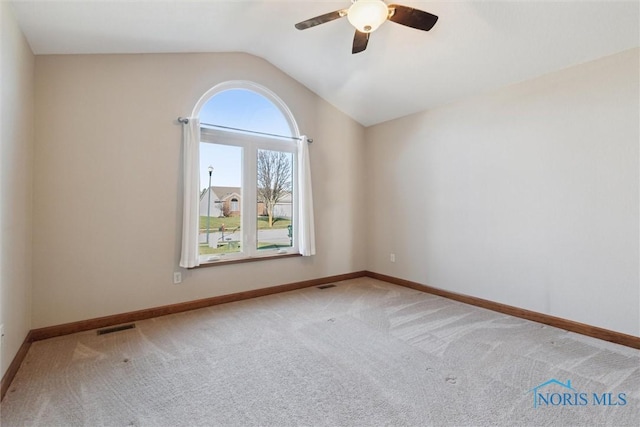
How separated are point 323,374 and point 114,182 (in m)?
2.59

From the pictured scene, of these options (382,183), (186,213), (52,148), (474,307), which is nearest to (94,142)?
(52,148)

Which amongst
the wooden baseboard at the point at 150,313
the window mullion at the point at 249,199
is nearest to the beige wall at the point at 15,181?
the wooden baseboard at the point at 150,313

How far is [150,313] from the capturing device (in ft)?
9.79

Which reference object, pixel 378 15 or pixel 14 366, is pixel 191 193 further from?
pixel 378 15

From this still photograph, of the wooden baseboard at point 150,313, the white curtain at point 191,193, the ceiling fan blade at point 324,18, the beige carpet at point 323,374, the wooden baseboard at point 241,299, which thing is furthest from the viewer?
the white curtain at point 191,193

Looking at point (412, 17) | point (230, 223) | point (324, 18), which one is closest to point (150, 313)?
point (230, 223)

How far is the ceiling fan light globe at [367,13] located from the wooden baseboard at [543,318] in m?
3.01

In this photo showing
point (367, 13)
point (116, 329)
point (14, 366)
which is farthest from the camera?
point (116, 329)

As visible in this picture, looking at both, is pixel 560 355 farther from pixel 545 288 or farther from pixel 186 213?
pixel 186 213

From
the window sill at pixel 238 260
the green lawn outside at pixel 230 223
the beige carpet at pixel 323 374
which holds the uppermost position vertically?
the green lawn outside at pixel 230 223

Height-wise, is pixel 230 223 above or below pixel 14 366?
above

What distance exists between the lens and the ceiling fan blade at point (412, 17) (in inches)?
81.0

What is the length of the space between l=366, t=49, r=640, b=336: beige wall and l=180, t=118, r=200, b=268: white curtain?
2726 millimetres

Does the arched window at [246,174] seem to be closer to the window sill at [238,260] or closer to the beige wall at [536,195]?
the window sill at [238,260]
